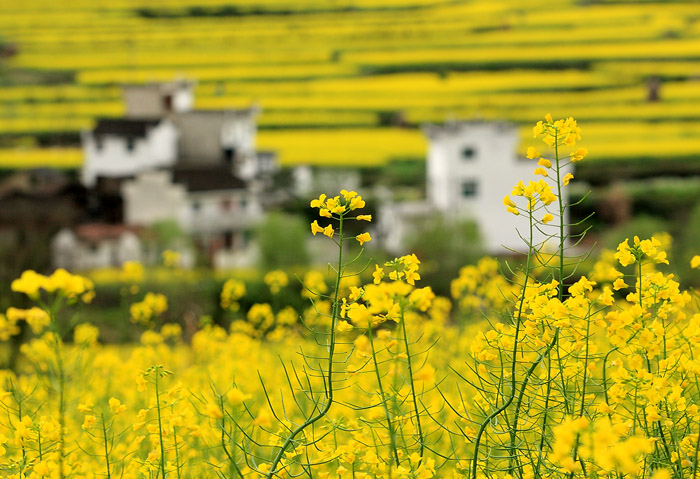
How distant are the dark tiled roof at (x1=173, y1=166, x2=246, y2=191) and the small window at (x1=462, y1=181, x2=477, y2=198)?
21.7ft

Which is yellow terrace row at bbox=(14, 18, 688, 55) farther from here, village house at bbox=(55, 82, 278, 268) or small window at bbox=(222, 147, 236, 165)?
small window at bbox=(222, 147, 236, 165)

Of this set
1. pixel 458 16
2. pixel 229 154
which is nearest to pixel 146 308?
pixel 229 154

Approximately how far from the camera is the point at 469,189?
2973 centimetres

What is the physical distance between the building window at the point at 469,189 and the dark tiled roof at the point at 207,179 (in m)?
6.61

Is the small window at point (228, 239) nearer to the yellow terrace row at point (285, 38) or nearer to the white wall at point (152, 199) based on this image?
the white wall at point (152, 199)

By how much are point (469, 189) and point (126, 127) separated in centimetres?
1272

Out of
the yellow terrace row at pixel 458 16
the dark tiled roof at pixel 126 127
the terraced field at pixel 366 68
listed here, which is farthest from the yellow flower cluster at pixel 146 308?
the yellow terrace row at pixel 458 16

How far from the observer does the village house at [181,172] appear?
1167 inches

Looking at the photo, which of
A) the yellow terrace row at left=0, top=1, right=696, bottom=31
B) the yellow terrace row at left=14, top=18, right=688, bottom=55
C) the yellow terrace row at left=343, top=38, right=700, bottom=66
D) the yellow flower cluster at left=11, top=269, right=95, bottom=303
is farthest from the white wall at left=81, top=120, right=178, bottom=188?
the yellow flower cluster at left=11, top=269, right=95, bottom=303

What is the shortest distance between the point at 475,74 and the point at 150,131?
15933 mm

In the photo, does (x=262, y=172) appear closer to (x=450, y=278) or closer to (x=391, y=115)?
(x=391, y=115)

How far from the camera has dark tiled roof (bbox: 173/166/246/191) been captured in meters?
29.9

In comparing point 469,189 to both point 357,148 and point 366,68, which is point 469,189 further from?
point 366,68

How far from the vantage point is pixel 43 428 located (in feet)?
7.35
